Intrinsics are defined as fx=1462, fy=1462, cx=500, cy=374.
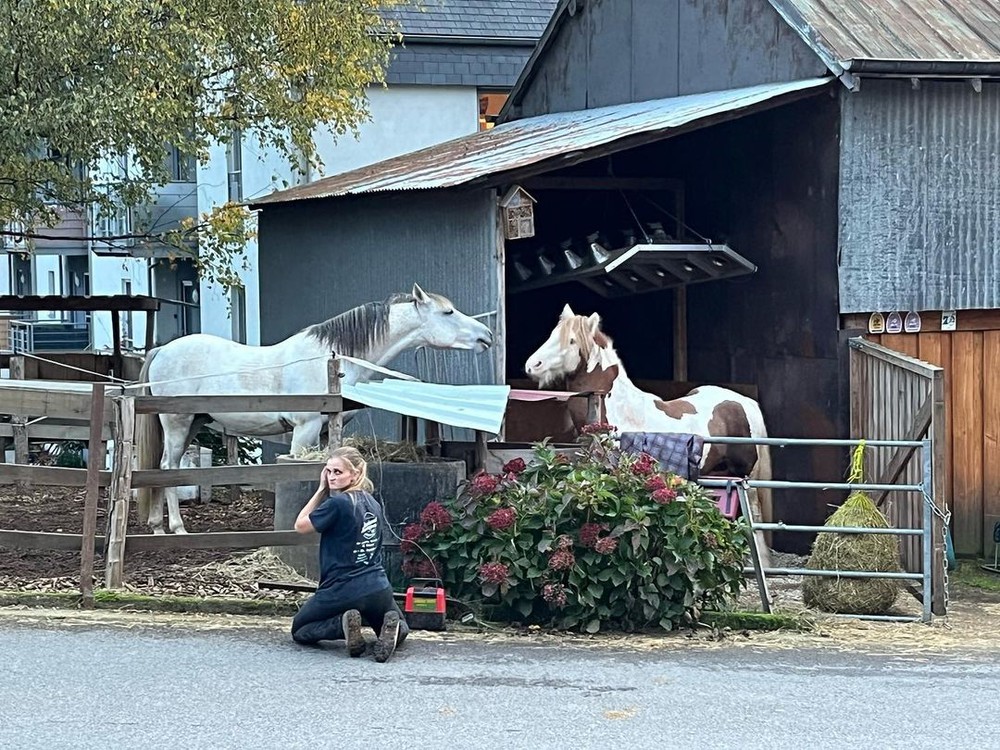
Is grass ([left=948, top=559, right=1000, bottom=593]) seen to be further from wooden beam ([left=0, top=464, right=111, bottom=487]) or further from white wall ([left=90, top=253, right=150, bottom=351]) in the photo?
white wall ([left=90, top=253, right=150, bottom=351])

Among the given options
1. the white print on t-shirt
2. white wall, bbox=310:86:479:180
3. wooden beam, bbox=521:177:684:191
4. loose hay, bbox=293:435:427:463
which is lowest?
the white print on t-shirt

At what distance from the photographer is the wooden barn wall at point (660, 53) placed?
12.6 m

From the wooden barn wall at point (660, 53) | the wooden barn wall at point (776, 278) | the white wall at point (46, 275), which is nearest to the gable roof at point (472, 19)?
the wooden barn wall at point (660, 53)

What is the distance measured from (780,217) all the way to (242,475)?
5.55m

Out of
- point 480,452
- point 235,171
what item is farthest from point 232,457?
point 235,171

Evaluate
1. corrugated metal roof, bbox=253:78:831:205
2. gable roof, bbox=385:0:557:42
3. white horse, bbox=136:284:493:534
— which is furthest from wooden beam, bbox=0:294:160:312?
gable roof, bbox=385:0:557:42

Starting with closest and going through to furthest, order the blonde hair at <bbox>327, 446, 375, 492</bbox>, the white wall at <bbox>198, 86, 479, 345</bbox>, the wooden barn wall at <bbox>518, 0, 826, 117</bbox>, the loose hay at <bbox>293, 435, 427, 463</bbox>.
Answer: the blonde hair at <bbox>327, 446, 375, 492</bbox> < the loose hay at <bbox>293, 435, 427, 463</bbox> < the wooden barn wall at <bbox>518, 0, 826, 117</bbox> < the white wall at <bbox>198, 86, 479, 345</bbox>

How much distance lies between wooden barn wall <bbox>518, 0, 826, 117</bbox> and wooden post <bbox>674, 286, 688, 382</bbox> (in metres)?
2.01

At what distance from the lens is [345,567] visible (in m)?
8.17

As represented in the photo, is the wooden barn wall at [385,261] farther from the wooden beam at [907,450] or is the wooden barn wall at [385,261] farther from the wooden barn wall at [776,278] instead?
the wooden beam at [907,450]

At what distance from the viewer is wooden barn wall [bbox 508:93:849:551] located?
12.1 metres

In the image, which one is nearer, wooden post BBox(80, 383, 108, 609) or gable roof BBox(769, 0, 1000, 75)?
wooden post BBox(80, 383, 108, 609)

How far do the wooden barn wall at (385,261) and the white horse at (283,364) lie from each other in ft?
1.32

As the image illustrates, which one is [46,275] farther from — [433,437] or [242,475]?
[242,475]
